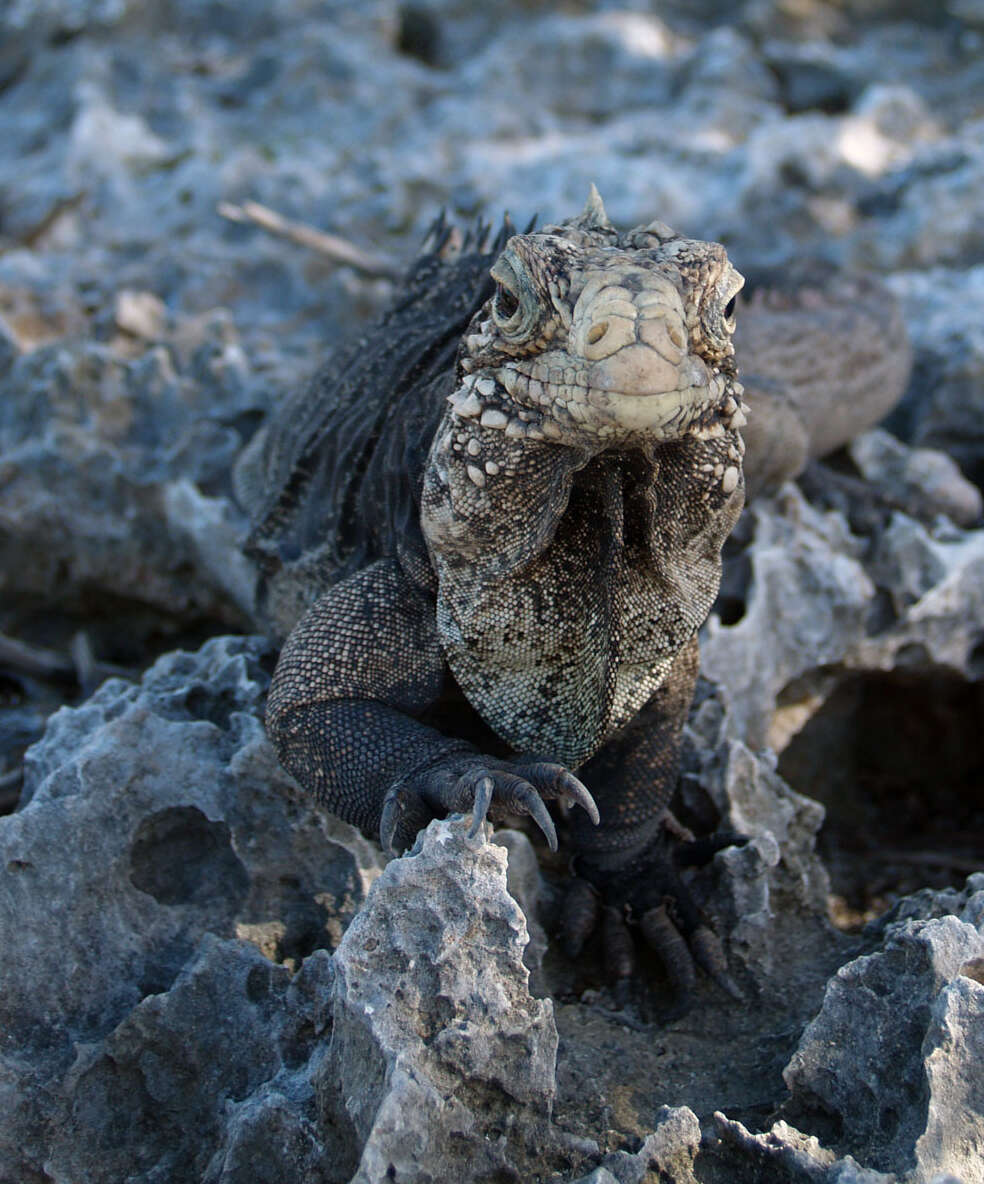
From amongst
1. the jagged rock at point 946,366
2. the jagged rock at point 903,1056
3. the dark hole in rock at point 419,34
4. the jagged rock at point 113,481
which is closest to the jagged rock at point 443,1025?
the jagged rock at point 903,1056

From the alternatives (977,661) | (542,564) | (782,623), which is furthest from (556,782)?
(977,661)

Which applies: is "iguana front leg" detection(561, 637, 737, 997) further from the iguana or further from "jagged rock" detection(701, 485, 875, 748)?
"jagged rock" detection(701, 485, 875, 748)

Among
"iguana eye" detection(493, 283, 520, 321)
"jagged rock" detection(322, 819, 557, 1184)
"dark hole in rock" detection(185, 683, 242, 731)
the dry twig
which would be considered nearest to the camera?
"jagged rock" detection(322, 819, 557, 1184)

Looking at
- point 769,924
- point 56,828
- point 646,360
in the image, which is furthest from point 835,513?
point 56,828

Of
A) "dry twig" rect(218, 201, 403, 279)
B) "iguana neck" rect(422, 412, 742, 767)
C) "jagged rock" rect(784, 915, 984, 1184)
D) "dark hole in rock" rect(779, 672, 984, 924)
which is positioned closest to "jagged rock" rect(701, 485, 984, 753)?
"dark hole in rock" rect(779, 672, 984, 924)

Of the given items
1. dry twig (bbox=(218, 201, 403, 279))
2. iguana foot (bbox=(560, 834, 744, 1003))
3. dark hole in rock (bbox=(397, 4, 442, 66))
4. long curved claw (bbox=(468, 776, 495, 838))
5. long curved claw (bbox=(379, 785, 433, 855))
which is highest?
A: dark hole in rock (bbox=(397, 4, 442, 66))

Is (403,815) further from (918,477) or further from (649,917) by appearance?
(918,477)

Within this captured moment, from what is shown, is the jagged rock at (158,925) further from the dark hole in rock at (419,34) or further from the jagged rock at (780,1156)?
the dark hole in rock at (419,34)
